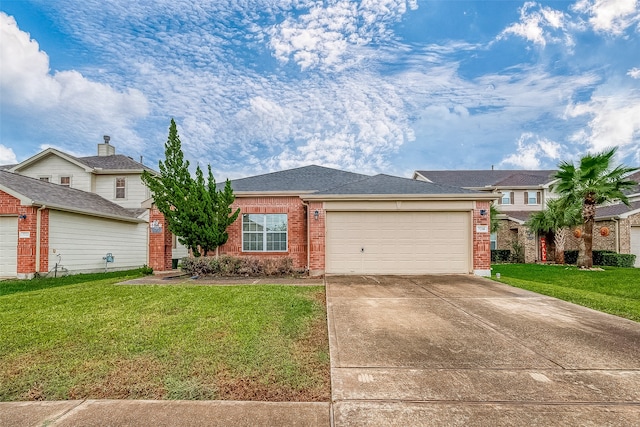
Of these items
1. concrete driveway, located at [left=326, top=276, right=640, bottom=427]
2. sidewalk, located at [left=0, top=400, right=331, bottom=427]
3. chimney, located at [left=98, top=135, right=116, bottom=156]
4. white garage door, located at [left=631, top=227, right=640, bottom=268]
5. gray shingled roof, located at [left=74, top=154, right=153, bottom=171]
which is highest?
chimney, located at [left=98, top=135, right=116, bottom=156]

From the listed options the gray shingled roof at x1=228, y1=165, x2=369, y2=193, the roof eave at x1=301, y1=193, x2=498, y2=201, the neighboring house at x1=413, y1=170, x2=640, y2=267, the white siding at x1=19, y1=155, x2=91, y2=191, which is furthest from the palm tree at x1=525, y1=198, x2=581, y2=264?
the white siding at x1=19, y1=155, x2=91, y2=191

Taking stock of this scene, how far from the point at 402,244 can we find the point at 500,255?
14.3m

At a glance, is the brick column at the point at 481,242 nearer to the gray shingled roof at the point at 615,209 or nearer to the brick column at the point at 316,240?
the brick column at the point at 316,240

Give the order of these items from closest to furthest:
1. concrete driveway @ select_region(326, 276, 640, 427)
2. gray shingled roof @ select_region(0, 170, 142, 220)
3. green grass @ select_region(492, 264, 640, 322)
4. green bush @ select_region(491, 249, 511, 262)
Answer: concrete driveway @ select_region(326, 276, 640, 427) → green grass @ select_region(492, 264, 640, 322) → gray shingled roof @ select_region(0, 170, 142, 220) → green bush @ select_region(491, 249, 511, 262)

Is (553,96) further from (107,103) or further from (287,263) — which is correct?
(107,103)

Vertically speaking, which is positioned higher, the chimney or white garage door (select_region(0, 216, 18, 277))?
the chimney

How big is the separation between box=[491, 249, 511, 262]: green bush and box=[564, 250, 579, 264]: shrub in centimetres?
310

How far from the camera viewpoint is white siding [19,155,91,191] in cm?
1698

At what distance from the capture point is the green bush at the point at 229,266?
10.2 m

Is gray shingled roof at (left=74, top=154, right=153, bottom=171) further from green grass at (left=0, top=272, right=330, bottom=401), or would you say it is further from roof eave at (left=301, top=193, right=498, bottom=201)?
green grass at (left=0, top=272, right=330, bottom=401)

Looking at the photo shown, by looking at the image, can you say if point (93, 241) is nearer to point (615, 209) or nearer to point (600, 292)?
point (600, 292)

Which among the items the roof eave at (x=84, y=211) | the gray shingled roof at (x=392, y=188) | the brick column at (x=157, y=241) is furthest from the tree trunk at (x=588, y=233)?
the roof eave at (x=84, y=211)

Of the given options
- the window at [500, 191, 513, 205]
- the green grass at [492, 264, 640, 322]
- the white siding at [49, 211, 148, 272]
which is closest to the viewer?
the green grass at [492, 264, 640, 322]

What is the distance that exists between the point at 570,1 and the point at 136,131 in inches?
872
